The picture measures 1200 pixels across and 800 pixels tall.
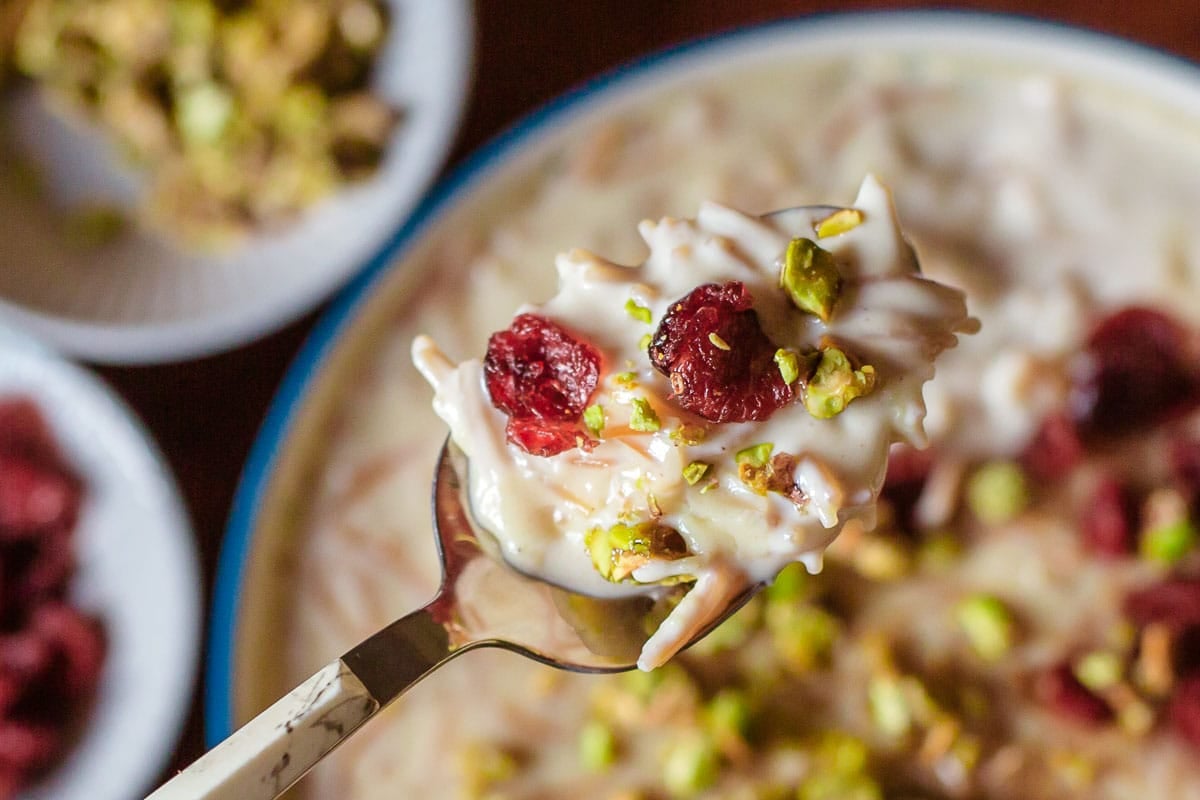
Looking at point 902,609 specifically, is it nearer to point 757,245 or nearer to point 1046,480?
point 1046,480

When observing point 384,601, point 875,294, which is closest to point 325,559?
point 384,601

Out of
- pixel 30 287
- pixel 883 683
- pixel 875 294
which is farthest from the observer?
pixel 30 287

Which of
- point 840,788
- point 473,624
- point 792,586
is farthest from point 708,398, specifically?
point 840,788

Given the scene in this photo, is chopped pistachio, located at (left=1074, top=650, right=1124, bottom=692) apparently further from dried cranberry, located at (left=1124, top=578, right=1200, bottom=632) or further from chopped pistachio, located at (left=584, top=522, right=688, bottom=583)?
chopped pistachio, located at (left=584, top=522, right=688, bottom=583)

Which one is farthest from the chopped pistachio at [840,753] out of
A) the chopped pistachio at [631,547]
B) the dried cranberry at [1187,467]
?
the chopped pistachio at [631,547]

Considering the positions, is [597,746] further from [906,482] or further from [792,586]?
[906,482]

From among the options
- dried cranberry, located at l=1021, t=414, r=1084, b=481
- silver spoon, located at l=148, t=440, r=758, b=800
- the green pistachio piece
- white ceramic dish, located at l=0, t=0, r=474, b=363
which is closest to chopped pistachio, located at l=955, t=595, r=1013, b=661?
dried cranberry, located at l=1021, t=414, r=1084, b=481

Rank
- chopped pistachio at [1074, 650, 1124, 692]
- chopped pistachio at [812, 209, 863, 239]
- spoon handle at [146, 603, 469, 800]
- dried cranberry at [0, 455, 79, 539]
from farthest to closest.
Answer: dried cranberry at [0, 455, 79, 539], chopped pistachio at [1074, 650, 1124, 692], chopped pistachio at [812, 209, 863, 239], spoon handle at [146, 603, 469, 800]
